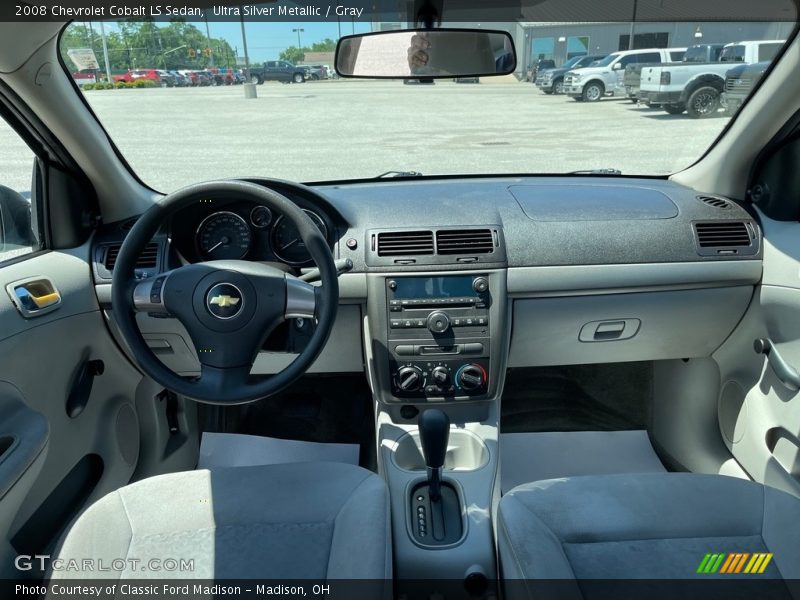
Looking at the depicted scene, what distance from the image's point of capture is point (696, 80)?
434 centimetres

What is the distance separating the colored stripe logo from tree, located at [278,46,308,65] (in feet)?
8.08

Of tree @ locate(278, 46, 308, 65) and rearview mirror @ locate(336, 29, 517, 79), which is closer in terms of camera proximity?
rearview mirror @ locate(336, 29, 517, 79)

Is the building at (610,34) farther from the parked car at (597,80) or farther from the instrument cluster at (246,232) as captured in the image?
the parked car at (597,80)

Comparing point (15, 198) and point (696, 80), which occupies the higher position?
point (696, 80)

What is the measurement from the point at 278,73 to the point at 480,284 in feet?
7.36

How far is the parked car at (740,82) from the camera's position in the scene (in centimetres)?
236

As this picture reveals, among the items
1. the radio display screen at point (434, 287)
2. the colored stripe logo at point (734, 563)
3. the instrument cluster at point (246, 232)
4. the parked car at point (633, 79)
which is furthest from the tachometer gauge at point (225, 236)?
the parked car at point (633, 79)

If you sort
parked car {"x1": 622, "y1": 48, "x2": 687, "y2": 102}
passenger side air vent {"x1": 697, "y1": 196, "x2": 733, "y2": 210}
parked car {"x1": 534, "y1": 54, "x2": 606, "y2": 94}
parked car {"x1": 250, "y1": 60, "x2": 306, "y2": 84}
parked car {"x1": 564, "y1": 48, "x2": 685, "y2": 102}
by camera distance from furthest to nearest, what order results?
parked car {"x1": 564, "y1": 48, "x2": 685, "y2": 102}
parked car {"x1": 622, "y1": 48, "x2": 687, "y2": 102}
parked car {"x1": 534, "y1": 54, "x2": 606, "y2": 94}
parked car {"x1": 250, "y1": 60, "x2": 306, "y2": 84}
passenger side air vent {"x1": 697, "y1": 196, "x2": 733, "y2": 210}

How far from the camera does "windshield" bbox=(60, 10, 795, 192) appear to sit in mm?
2502

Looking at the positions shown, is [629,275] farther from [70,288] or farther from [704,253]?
[70,288]

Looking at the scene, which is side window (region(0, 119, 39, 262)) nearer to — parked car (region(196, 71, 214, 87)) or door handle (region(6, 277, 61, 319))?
door handle (region(6, 277, 61, 319))

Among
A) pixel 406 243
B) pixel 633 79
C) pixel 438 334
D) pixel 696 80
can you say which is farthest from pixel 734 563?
pixel 633 79

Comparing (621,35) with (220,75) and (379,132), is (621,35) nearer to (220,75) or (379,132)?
(379,132)

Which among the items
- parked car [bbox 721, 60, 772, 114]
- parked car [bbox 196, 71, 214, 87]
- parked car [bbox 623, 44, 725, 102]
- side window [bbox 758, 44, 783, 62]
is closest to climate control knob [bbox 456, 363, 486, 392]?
parked car [bbox 721, 60, 772, 114]
